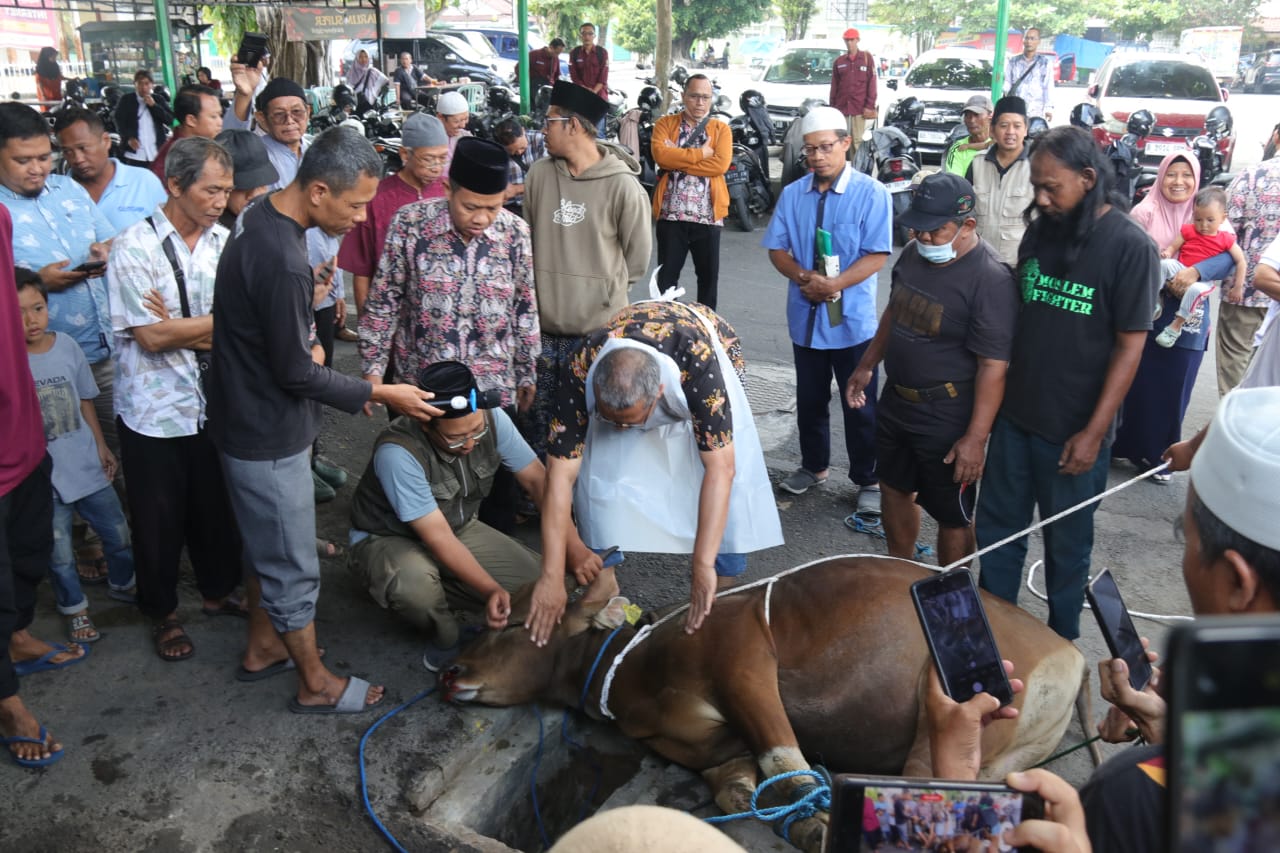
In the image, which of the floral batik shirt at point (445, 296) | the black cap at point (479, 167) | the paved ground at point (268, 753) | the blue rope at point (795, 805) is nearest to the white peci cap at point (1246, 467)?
the blue rope at point (795, 805)

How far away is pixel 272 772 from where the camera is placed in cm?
318

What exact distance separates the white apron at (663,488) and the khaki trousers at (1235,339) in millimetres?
3358

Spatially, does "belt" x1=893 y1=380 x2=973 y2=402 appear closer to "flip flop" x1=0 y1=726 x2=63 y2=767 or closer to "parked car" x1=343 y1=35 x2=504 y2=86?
"flip flop" x1=0 y1=726 x2=63 y2=767

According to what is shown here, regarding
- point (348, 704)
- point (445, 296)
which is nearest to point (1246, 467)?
point (348, 704)

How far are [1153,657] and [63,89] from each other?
15.5 metres

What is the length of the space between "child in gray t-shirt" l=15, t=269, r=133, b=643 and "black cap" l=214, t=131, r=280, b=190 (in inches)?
35.6

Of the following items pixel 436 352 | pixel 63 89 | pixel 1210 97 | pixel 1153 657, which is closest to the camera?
pixel 1153 657

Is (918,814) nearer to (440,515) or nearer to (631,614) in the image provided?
(631,614)

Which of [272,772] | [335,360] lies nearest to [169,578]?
[272,772]

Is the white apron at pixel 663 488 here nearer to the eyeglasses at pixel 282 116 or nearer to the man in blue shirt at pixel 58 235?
the man in blue shirt at pixel 58 235

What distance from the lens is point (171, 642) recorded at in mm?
3740

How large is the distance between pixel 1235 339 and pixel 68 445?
5784 mm

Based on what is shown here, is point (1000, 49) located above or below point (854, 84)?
above

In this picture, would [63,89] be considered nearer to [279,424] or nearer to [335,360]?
[335,360]
